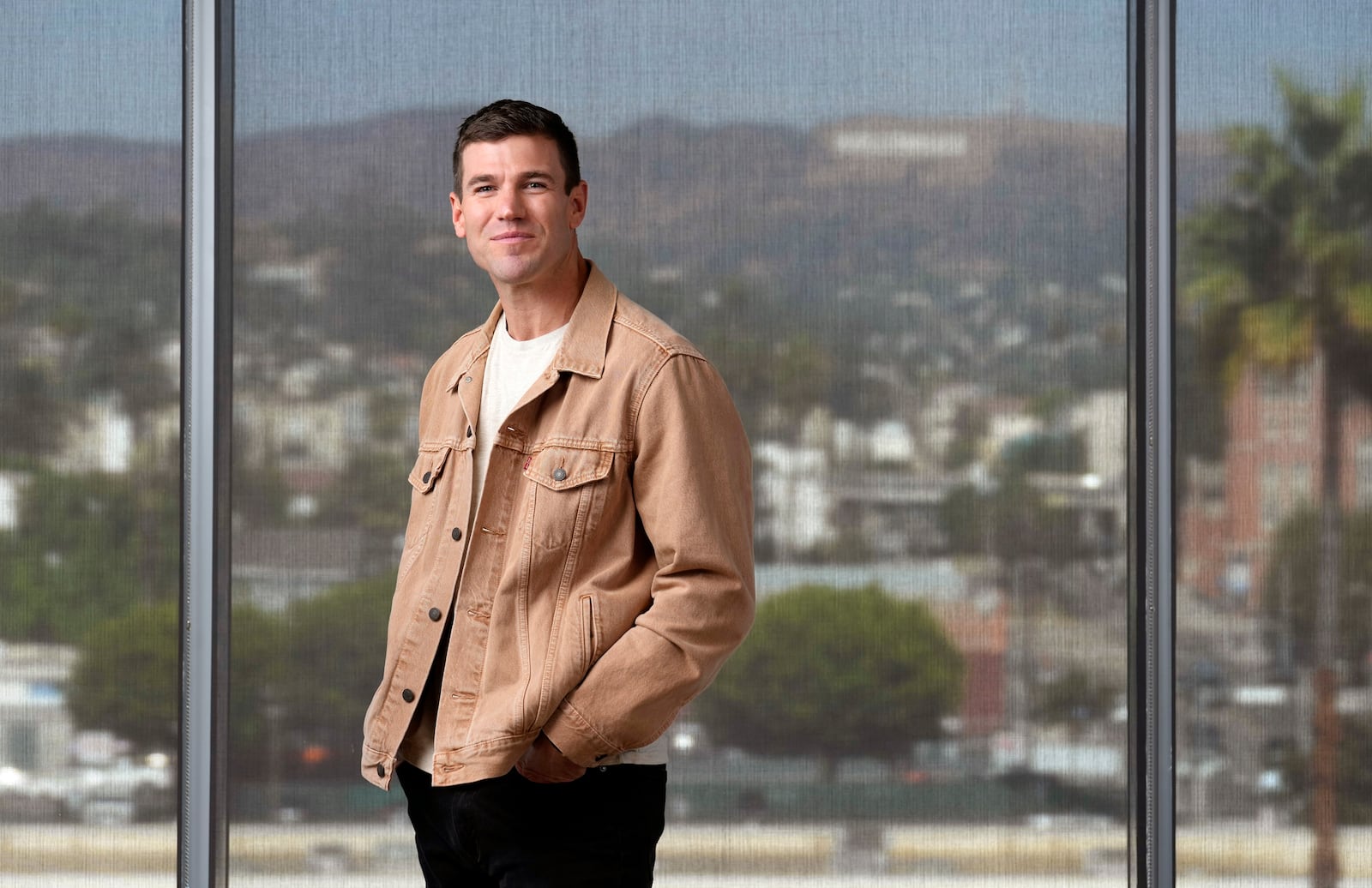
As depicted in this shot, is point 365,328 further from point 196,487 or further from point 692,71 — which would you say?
point 692,71

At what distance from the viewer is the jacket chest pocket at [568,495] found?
144 centimetres

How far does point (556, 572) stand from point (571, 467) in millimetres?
119

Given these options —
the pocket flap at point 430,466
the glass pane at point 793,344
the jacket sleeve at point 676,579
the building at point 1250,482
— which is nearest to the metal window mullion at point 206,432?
the glass pane at point 793,344

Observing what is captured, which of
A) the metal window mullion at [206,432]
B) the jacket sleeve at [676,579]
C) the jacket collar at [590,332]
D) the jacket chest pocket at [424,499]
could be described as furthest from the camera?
the metal window mullion at [206,432]

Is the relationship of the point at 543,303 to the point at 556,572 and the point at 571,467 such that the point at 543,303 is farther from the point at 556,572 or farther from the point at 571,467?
the point at 556,572

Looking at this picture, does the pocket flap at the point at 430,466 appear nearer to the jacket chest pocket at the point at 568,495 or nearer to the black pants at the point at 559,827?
the jacket chest pocket at the point at 568,495

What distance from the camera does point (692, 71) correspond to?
7.84 ft

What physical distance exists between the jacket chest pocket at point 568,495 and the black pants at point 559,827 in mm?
266

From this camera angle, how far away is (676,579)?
1390mm

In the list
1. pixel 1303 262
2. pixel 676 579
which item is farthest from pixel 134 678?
pixel 1303 262

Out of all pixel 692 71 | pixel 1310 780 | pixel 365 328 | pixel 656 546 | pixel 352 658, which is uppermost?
pixel 692 71

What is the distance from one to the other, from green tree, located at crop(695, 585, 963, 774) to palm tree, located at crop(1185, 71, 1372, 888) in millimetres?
760

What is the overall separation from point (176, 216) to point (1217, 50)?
Result: 197cm

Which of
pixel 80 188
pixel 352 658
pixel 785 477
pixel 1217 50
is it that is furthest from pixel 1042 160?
pixel 80 188
